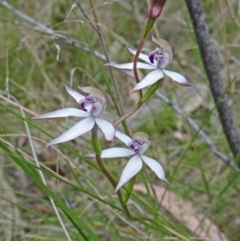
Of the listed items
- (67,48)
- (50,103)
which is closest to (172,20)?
(67,48)

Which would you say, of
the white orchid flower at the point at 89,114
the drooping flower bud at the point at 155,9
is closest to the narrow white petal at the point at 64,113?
the white orchid flower at the point at 89,114

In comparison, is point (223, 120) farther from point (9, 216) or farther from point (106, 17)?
point (106, 17)

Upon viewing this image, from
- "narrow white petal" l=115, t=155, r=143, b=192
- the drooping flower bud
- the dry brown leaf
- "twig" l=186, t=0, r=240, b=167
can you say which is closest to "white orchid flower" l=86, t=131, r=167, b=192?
"narrow white petal" l=115, t=155, r=143, b=192

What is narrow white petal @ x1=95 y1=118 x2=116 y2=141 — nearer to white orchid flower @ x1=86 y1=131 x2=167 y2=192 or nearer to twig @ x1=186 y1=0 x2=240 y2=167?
white orchid flower @ x1=86 y1=131 x2=167 y2=192

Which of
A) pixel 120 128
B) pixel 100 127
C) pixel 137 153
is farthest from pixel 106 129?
pixel 120 128

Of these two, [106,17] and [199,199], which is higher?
[106,17]

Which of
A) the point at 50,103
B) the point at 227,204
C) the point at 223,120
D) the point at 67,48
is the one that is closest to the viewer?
the point at 223,120

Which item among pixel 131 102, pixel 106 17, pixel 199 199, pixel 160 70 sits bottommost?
pixel 199 199
